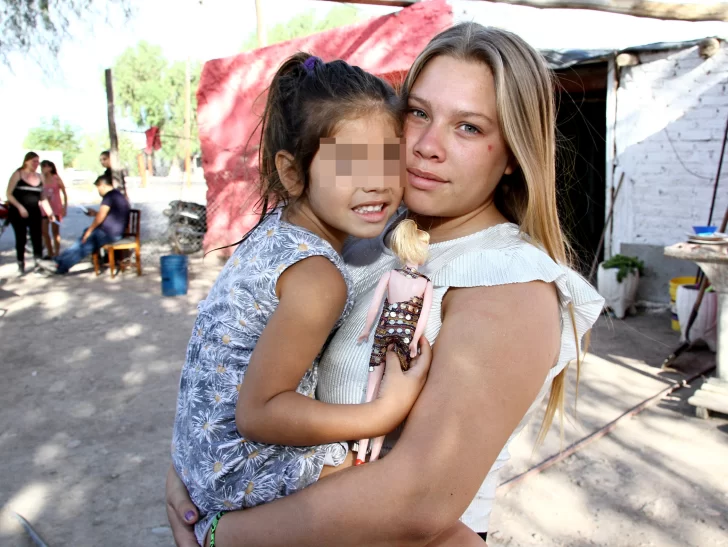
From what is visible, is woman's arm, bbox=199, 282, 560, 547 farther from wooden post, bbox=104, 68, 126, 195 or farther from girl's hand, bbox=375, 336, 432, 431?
wooden post, bbox=104, 68, 126, 195

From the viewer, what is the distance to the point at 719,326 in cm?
512

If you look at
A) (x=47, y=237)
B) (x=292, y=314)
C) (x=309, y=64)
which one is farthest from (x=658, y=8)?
(x=47, y=237)

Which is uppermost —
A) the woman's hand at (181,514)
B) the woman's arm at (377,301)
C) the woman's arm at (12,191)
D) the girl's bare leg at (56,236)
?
the woman's arm at (377,301)

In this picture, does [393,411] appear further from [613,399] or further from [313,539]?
[613,399]

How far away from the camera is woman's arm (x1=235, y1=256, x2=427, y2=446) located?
1.32 meters

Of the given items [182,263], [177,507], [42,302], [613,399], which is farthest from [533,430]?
[42,302]

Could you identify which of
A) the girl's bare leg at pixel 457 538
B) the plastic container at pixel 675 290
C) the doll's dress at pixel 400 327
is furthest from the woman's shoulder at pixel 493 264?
the plastic container at pixel 675 290

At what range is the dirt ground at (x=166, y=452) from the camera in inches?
145

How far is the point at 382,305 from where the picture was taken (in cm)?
145

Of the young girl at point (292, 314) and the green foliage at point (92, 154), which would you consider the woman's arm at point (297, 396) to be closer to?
the young girl at point (292, 314)

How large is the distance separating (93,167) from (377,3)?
7216 cm

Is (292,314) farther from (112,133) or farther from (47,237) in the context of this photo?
(47,237)

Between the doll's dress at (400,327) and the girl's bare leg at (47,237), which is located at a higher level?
the doll's dress at (400,327)

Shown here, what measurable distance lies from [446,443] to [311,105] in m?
0.85
